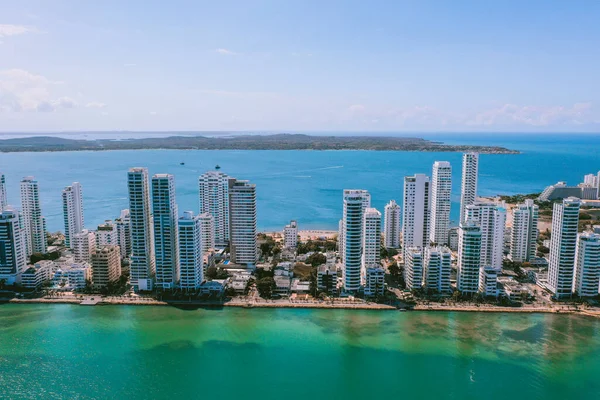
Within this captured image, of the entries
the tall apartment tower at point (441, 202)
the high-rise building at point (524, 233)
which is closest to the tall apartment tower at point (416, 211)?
the tall apartment tower at point (441, 202)

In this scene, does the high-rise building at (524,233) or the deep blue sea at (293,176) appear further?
the deep blue sea at (293,176)

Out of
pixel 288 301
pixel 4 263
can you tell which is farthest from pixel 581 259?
pixel 4 263

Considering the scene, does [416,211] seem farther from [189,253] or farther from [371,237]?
[189,253]

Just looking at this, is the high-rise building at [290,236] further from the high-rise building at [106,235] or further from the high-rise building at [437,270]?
the high-rise building at [106,235]

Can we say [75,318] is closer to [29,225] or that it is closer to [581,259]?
[29,225]

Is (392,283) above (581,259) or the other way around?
the other way around
